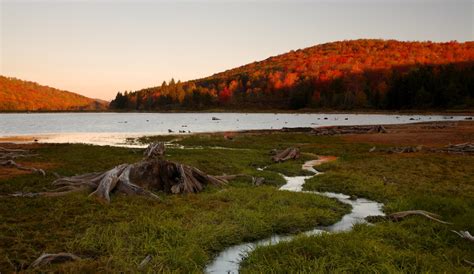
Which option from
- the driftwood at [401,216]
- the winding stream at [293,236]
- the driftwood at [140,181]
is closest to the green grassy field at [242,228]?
the winding stream at [293,236]

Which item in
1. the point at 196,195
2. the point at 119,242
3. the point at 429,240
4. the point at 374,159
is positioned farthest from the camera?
the point at 374,159

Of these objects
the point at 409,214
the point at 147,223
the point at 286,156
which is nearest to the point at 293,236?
the point at 147,223

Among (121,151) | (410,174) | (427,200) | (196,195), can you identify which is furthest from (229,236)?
(121,151)

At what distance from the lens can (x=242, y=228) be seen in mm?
13109

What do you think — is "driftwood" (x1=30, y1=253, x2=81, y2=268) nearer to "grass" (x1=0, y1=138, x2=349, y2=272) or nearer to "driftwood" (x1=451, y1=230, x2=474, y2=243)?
"grass" (x1=0, y1=138, x2=349, y2=272)

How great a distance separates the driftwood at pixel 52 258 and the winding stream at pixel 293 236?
3443 millimetres

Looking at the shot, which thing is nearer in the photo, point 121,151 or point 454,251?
point 454,251

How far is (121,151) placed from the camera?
34844mm

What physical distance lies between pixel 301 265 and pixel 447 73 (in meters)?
171

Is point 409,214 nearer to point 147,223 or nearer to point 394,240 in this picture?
point 394,240

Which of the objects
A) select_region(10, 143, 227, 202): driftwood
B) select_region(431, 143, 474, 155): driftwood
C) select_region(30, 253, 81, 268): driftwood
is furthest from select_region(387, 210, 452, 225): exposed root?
select_region(431, 143, 474, 155): driftwood

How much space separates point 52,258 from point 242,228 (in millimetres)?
5910

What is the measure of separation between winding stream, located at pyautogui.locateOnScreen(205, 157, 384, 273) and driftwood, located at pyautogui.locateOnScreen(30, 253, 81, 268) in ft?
11.3

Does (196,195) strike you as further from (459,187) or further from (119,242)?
(459,187)
